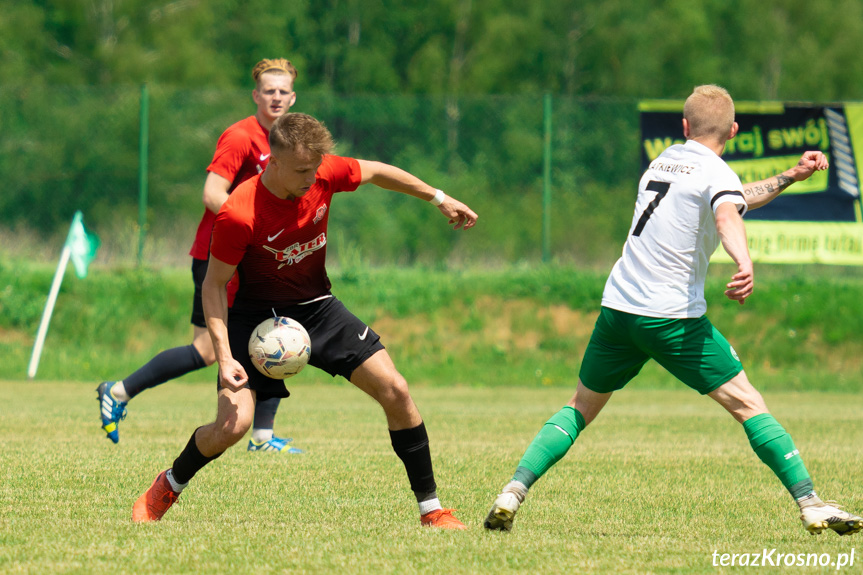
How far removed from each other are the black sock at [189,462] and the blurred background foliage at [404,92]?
12776 millimetres

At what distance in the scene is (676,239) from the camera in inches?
200

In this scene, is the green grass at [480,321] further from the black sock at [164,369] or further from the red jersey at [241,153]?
the red jersey at [241,153]

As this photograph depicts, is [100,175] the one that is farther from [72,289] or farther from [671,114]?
[671,114]

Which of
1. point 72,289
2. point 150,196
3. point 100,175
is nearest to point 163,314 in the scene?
point 72,289

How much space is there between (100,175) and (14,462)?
13212 millimetres

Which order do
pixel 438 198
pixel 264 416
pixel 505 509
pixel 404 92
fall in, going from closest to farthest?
pixel 505 509, pixel 438 198, pixel 264 416, pixel 404 92

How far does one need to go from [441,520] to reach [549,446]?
629mm

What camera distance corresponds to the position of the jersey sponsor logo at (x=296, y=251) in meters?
5.12

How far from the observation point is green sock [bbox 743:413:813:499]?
489 cm

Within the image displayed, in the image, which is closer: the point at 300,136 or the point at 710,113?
the point at 300,136

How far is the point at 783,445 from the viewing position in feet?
16.1

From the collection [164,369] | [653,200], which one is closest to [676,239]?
[653,200]

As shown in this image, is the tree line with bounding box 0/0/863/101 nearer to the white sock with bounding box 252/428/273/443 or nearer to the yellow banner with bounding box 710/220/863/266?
the yellow banner with bounding box 710/220/863/266

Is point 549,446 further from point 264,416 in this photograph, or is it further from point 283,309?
point 264,416
